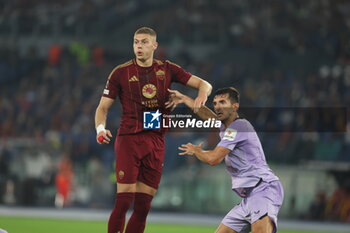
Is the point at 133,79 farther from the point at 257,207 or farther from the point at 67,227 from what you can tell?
the point at 67,227

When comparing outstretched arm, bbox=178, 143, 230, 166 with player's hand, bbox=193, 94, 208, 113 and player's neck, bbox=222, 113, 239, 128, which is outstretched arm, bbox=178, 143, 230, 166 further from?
player's hand, bbox=193, 94, 208, 113

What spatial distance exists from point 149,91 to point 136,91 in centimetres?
14

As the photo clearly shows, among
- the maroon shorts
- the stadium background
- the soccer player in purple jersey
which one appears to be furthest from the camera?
the stadium background

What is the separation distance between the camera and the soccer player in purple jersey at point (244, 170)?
26.5 feet

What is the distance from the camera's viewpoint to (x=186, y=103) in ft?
27.6

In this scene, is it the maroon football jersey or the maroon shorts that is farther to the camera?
the maroon football jersey

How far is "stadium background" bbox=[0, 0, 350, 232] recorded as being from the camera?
19.0 m

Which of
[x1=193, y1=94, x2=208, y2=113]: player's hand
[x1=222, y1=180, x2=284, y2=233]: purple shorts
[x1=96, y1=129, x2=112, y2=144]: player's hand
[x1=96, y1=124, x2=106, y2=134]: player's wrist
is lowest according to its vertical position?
[x1=222, y1=180, x2=284, y2=233]: purple shorts

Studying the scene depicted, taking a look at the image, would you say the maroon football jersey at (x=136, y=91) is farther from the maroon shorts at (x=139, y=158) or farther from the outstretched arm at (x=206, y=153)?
the outstretched arm at (x=206, y=153)

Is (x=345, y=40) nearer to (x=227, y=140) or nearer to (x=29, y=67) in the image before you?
(x=29, y=67)

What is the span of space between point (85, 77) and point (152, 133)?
1700 cm

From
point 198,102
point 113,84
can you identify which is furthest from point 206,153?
point 113,84

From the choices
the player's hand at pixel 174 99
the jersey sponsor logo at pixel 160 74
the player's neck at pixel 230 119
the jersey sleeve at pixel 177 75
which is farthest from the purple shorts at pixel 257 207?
the jersey sponsor logo at pixel 160 74

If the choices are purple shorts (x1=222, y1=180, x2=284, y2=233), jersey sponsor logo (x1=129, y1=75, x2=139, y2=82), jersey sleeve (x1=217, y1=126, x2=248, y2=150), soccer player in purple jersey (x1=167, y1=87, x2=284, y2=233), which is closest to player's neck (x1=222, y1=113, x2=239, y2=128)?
soccer player in purple jersey (x1=167, y1=87, x2=284, y2=233)
